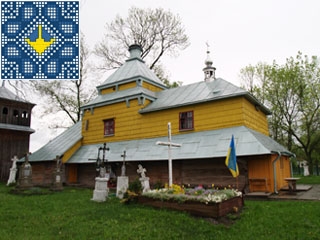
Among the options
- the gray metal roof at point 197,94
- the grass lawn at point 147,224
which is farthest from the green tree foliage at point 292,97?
the grass lawn at point 147,224

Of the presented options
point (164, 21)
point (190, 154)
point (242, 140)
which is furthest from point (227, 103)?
point (164, 21)

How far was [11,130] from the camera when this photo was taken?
2584cm

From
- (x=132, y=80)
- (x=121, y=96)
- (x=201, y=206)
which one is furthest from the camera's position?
(x=132, y=80)

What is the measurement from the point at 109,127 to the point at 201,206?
13334 mm

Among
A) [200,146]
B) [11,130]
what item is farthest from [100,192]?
[11,130]

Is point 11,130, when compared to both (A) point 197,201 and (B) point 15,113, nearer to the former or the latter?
(B) point 15,113

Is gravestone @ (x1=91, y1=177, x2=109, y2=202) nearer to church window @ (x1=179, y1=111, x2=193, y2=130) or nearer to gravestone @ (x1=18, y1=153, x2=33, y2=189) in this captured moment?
gravestone @ (x1=18, y1=153, x2=33, y2=189)

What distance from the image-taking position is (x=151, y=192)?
32.5 ft

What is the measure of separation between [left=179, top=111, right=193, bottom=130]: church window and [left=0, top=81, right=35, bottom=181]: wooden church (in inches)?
572

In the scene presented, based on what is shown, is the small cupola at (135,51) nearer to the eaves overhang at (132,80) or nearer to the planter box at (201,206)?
the eaves overhang at (132,80)

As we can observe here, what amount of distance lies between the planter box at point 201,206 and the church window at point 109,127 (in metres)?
11.2

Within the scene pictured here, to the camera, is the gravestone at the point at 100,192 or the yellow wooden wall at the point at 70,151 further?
the yellow wooden wall at the point at 70,151

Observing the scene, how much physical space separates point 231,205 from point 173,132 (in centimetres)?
890

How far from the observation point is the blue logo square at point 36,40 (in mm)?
7156
